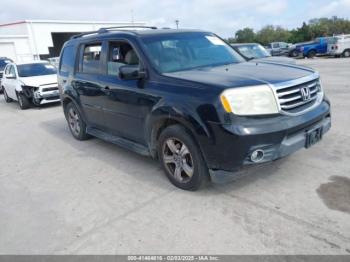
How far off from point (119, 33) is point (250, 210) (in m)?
3.06

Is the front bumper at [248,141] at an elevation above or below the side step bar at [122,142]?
above

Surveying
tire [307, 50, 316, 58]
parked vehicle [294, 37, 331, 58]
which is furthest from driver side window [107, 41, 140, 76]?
tire [307, 50, 316, 58]

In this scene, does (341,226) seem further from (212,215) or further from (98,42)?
(98,42)

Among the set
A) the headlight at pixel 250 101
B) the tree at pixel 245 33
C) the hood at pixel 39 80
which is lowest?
the tree at pixel 245 33

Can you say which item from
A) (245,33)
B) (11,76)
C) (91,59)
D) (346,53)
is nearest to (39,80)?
(11,76)

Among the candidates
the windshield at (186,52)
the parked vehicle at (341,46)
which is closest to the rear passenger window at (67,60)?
the windshield at (186,52)

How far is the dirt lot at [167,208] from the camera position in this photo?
2.99 m

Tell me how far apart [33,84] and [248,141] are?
9.80 m

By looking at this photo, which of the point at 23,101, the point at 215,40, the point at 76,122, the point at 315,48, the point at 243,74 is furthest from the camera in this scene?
the point at 315,48

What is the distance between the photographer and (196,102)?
3.47 metres

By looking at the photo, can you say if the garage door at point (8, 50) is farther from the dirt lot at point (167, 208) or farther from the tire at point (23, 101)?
the dirt lot at point (167, 208)

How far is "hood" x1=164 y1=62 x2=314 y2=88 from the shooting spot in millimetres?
3439

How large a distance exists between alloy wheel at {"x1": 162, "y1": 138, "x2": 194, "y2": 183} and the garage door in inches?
1456

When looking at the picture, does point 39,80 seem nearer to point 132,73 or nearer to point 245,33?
point 132,73
